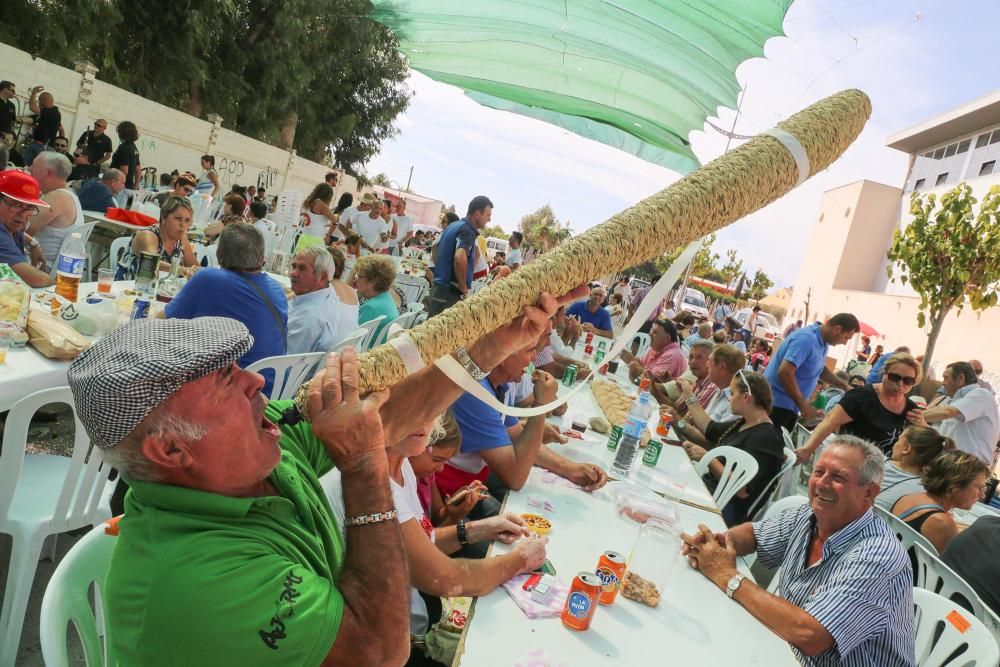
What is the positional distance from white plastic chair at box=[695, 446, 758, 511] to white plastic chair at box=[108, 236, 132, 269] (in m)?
6.34

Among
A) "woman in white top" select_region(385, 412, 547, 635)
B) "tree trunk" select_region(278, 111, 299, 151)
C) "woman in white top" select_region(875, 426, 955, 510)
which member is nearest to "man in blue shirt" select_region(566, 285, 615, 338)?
"woman in white top" select_region(875, 426, 955, 510)

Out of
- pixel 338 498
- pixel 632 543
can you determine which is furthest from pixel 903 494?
pixel 338 498

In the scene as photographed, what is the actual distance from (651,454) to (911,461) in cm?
175

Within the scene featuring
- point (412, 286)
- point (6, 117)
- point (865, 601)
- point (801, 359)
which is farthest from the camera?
point (412, 286)

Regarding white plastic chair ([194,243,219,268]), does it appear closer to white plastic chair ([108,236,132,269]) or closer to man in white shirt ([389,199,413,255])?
white plastic chair ([108,236,132,269])

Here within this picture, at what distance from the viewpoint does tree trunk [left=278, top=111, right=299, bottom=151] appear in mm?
23375

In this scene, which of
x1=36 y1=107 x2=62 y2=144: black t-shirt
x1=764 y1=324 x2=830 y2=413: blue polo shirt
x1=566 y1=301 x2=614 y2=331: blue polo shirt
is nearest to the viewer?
x1=764 y1=324 x2=830 y2=413: blue polo shirt

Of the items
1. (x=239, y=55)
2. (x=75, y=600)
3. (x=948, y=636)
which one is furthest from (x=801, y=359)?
(x=239, y=55)

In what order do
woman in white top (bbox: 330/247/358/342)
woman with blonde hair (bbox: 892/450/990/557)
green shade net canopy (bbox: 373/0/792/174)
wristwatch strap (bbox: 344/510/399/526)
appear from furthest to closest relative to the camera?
woman in white top (bbox: 330/247/358/342) → woman with blonde hair (bbox: 892/450/990/557) → green shade net canopy (bbox: 373/0/792/174) → wristwatch strap (bbox: 344/510/399/526)

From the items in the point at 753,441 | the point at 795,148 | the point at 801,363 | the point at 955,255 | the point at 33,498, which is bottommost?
the point at 33,498

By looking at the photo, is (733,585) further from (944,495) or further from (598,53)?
(598,53)

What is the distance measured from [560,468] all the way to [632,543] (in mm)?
720

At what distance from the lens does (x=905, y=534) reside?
364cm

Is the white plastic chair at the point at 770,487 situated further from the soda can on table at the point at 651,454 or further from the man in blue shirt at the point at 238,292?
the man in blue shirt at the point at 238,292
